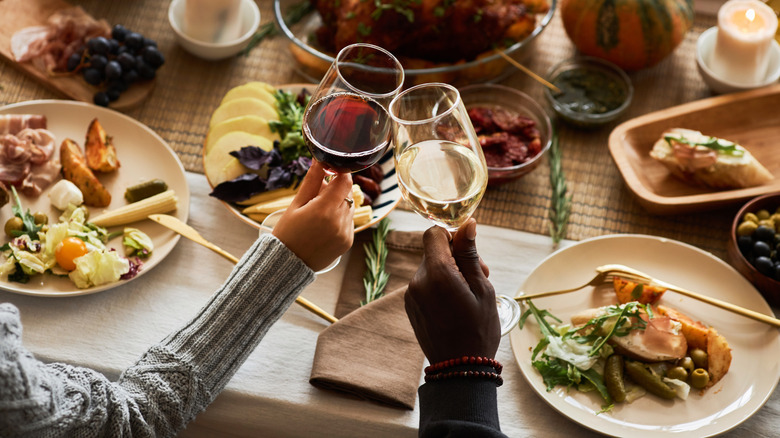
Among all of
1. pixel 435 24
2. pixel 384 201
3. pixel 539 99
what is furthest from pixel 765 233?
pixel 435 24

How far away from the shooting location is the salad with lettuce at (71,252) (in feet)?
5.08

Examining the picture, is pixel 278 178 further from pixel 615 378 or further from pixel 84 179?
pixel 615 378

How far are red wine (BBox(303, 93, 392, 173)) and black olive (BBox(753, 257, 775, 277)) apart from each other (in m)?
0.97

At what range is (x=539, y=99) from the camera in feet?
6.88

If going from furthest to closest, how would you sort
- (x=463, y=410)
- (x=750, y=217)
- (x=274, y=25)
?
(x=274, y=25) → (x=750, y=217) → (x=463, y=410)

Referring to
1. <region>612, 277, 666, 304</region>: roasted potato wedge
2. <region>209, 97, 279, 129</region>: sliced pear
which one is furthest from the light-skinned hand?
<region>612, 277, 666, 304</region>: roasted potato wedge

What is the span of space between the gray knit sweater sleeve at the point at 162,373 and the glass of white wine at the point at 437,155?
0.33 meters

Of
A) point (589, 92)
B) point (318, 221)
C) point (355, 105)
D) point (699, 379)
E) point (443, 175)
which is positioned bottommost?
point (699, 379)

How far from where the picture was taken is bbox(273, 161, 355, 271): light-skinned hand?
4.25ft

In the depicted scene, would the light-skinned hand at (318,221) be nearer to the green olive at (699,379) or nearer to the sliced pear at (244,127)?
the sliced pear at (244,127)

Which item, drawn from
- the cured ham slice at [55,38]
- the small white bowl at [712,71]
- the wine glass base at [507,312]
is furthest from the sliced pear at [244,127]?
the small white bowl at [712,71]

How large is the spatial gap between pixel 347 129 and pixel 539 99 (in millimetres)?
1085

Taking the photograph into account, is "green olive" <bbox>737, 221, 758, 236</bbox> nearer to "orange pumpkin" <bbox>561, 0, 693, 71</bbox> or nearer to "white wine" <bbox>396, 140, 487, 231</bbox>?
"orange pumpkin" <bbox>561, 0, 693, 71</bbox>

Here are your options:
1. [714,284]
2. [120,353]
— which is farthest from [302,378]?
[714,284]
